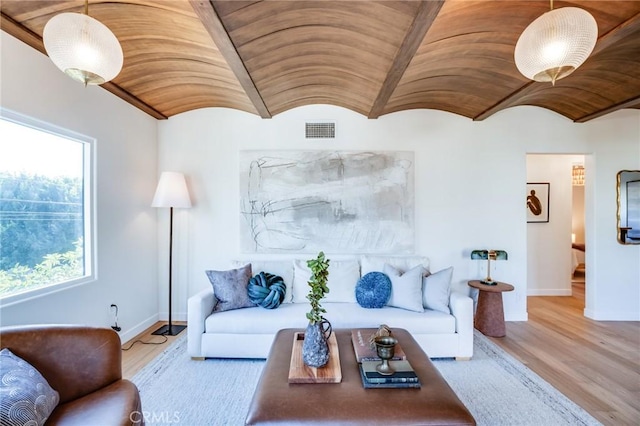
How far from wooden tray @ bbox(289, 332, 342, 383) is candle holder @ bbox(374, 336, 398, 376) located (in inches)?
9.6

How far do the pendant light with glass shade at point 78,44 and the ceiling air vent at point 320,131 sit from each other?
240cm

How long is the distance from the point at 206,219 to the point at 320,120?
1890 millimetres

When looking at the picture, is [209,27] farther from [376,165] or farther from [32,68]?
[376,165]

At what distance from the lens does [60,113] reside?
8.11 ft

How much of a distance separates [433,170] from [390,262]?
4.37 feet

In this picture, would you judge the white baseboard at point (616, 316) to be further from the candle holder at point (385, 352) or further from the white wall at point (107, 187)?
the white wall at point (107, 187)

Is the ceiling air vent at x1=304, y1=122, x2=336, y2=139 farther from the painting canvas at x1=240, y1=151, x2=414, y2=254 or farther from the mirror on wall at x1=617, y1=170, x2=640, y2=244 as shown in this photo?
the mirror on wall at x1=617, y1=170, x2=640, y2=244

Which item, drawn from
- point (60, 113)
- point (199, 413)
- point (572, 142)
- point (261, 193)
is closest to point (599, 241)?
point (572, 142)

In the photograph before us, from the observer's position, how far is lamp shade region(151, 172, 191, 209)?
342 centimetres

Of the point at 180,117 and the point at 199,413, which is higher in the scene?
the point at 180,117

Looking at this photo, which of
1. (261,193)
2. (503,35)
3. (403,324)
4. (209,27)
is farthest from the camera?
(261,193)

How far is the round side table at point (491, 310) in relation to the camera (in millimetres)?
3416

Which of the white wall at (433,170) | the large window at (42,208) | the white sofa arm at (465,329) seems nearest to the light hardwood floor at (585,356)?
the white wall at (433,170)

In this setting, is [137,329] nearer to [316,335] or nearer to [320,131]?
[316,335]
